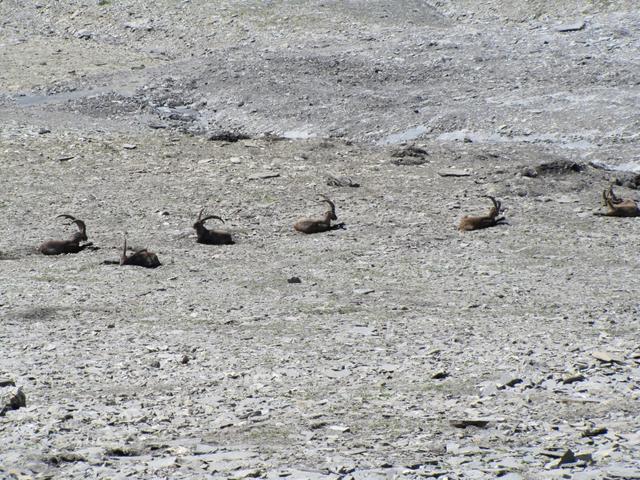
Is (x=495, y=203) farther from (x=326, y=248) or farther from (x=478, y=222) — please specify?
(x=326, y=248)

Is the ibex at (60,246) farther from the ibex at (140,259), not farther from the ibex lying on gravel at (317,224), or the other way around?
the ibex lying on gravel at (317,224)

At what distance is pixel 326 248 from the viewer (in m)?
14.7

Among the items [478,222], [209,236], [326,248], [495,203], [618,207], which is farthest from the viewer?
[618,207]

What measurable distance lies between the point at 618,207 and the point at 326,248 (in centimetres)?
462

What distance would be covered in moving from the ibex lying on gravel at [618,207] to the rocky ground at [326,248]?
14 centimetres

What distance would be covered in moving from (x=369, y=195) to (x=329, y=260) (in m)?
3.62

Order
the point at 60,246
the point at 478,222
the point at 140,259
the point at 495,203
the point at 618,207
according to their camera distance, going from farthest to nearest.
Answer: the point at 618,207 → the point at 495,203 → the point at 478,222 → the point at 60,246 → the point at 140,259

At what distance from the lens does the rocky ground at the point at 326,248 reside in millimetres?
8031

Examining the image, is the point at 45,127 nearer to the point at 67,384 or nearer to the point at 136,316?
the point at 136,316

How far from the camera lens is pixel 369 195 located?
57.6 ft

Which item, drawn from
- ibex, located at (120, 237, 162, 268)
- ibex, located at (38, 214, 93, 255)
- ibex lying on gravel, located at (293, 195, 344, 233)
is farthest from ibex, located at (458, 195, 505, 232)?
ibex, located at (38, 214, 93, 255)

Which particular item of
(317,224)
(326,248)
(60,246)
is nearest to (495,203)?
(317,224)

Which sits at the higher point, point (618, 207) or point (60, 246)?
point (60, 246)

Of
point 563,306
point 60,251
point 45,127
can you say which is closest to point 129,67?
point 45,127
